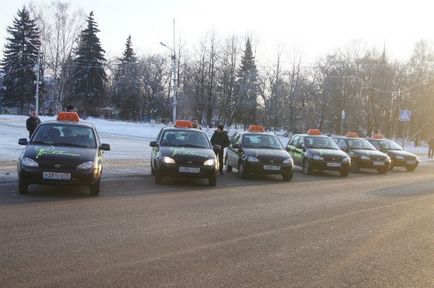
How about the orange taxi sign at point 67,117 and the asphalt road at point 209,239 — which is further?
the orange taxi sign at point 67,117

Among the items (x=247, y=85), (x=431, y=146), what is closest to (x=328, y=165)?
(x=431, y=146)

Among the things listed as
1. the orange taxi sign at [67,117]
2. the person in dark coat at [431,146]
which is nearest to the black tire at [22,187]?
the orange taxi sign at [67,117]

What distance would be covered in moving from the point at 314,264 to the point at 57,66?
66.7 metres

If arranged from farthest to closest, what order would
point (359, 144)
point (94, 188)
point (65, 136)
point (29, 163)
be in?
point (359, 144) < point (65, 136) < point (94, 188) < point (29, 163)

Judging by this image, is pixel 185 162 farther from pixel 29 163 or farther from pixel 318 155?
pixel 318 155

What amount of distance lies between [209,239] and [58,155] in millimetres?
4817

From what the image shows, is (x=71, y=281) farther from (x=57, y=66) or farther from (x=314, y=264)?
(x=57, y=66)

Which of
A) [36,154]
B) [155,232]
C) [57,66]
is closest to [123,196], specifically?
[36,154]

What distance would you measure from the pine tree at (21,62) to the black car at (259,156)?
200 ft

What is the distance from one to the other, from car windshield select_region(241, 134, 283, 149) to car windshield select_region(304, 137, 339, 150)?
320 centimetres

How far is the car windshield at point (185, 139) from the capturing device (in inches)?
589

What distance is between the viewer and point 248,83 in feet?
233

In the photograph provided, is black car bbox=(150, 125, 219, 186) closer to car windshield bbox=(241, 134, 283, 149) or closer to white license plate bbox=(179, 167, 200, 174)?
white license plate bbox=(179, 167, 200, 174)

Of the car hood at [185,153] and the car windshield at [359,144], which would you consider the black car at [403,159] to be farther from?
the car hood at [185,153]
